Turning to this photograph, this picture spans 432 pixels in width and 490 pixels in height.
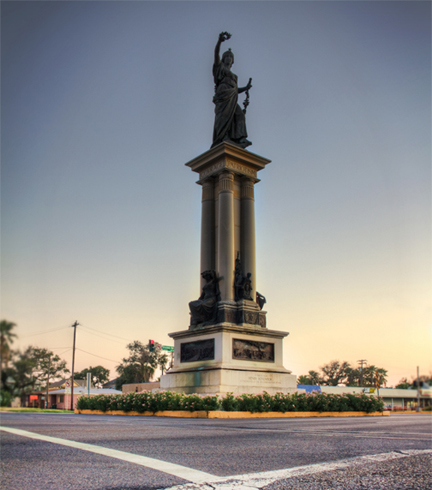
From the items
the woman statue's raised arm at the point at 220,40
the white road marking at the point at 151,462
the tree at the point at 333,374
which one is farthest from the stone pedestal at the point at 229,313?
the tree at the point at 333,374

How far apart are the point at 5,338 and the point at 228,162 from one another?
76.1 feet

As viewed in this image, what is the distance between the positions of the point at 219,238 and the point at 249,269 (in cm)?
213

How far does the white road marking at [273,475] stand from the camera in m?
2.86

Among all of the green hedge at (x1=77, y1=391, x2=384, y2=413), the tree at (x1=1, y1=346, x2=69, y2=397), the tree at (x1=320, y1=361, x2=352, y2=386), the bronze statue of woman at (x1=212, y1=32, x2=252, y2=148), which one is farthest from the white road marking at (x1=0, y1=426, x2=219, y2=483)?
the tree at (x1=320, y1=361, x2=352, y2=386)

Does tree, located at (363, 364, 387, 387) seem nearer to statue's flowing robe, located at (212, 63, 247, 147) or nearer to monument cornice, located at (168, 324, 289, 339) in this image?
monument cornice, located at (168, 324, 289, 339)

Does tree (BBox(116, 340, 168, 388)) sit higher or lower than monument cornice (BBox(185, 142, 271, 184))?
lower

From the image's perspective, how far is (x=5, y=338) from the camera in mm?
1347

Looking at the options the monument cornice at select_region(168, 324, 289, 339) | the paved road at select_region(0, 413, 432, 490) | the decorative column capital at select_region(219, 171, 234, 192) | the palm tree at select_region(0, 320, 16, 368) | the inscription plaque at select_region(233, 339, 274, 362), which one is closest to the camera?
the palm tree at select_region(0, 320, 16, 368)

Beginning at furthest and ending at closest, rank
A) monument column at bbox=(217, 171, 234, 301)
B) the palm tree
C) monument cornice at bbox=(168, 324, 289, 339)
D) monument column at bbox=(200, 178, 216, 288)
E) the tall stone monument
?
monument column at bbox=(200, 178, 216, 288) < monument column at bbox=(217, 171, 234, 301) < monument cornice at bbox=(168, 324, 289, 339) < the tall stone monument < the palm tree

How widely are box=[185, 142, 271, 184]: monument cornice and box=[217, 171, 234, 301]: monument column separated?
841mm

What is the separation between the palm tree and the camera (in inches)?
52.0

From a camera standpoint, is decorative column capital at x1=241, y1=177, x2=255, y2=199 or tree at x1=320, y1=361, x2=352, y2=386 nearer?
decorative column capital at x1=241, y1=177, x2=255, y2=199

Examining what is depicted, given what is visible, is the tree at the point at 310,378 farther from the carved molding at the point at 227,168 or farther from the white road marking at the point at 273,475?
the white road marking at the point at 273,475

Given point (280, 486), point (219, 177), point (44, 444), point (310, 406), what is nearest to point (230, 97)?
point (219, 177)
